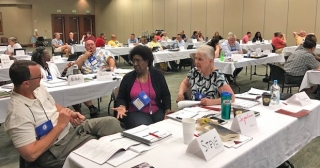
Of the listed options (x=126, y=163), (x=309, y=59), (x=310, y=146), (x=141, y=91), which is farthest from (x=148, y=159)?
(x=309, y=59)

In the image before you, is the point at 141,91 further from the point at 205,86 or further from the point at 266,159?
the point at 266,159

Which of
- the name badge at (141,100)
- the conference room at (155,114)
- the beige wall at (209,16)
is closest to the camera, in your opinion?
the conference room at (155,114)

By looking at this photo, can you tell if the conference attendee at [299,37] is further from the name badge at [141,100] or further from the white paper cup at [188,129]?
the white paper cup at [188,129]

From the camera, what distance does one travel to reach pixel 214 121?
202 centimetres

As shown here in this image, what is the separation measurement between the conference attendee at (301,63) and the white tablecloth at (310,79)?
195 mm

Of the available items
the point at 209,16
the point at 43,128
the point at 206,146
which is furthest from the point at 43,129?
the point at 209,16

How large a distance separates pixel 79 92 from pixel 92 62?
1221 mm

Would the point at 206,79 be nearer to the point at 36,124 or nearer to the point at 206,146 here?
the point at 206,146

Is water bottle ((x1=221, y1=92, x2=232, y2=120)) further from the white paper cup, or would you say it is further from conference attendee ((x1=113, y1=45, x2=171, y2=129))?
conference attendee ((x1=113, y1=45, x2=171, y2=129))

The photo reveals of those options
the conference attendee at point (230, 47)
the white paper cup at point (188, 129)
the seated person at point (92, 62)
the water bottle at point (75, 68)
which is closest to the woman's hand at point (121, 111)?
the white paper cup at point (188, 129)

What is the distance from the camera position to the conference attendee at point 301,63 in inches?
184

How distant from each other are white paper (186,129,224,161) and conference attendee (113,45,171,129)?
1216mm

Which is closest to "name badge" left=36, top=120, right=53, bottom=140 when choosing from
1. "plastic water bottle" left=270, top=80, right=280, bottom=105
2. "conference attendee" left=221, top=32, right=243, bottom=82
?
"plastic water bottle" left=270, top=80, right=280, bottom=105

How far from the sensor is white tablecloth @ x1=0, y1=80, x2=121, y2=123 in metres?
3.35
